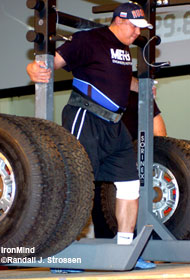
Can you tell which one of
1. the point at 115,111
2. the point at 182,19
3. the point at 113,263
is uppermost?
the point at 182,19

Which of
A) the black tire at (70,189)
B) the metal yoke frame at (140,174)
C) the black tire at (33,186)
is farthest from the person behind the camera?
the metal yoke frame at (140,174)

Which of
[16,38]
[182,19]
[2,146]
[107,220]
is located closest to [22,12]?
[16,38]

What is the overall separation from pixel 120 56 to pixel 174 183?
0.84 metres

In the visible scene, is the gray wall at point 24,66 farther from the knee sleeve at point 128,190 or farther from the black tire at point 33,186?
the black tire at point 33,186

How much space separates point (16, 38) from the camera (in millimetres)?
7297

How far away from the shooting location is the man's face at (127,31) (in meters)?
3.44

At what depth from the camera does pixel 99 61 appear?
3.33 meters

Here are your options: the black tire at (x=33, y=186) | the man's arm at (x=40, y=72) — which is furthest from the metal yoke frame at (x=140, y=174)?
the black tire at (x=33, y=186)

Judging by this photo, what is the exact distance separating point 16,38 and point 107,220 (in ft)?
12.5

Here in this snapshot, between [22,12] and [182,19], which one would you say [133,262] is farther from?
[22,12]

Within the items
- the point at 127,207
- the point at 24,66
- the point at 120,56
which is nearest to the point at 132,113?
the point at 120,56

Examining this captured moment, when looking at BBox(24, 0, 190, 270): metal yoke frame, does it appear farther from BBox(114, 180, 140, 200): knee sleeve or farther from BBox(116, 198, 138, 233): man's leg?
BBox(114, 180, 140, 200): knee sleeve

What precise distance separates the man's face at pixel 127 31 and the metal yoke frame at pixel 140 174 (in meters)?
0.26

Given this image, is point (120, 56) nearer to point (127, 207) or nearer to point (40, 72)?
point (40, 72)
